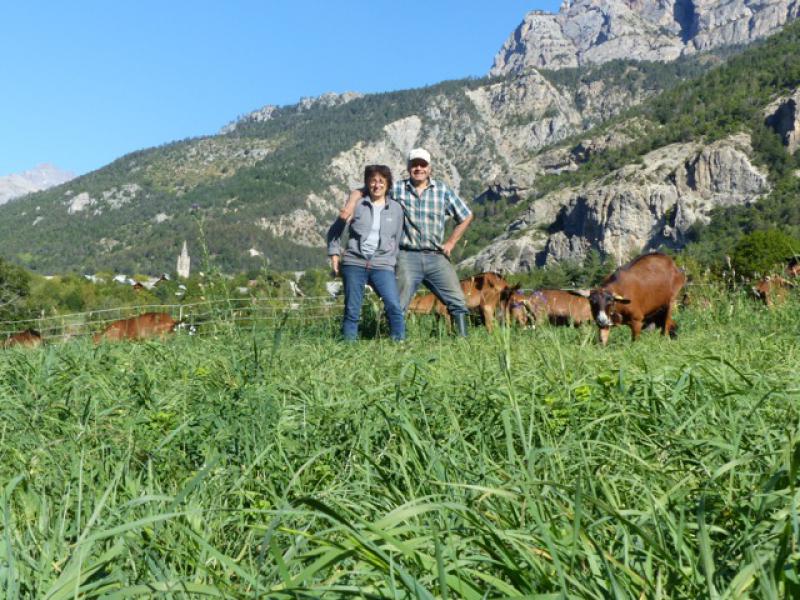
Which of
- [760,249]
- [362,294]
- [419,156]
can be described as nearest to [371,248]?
[362,294]

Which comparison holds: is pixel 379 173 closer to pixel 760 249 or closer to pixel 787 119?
pixel 760 249

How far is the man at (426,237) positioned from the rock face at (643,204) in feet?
457

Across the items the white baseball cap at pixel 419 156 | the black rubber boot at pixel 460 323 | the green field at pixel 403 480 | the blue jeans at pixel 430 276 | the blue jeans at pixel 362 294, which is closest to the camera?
the green field at pixel 403 480

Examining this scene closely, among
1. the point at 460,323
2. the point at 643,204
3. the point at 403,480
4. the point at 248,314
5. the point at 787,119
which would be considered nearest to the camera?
the point at 403,480

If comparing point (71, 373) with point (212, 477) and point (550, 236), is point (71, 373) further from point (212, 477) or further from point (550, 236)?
point (550, 236)

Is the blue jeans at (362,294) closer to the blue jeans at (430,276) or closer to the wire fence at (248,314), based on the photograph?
the blue jeans at (430,276)

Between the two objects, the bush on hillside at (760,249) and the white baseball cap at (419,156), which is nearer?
the white baseball cap at (419,156)

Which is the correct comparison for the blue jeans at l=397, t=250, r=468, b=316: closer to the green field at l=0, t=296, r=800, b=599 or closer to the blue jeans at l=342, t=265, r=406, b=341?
the blue jeans at l=342, t=265, r=406, b=341

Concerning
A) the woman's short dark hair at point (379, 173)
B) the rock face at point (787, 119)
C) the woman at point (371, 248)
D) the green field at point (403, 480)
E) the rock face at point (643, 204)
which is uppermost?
the rock face at point (787, 119)

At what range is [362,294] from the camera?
8.11 metres

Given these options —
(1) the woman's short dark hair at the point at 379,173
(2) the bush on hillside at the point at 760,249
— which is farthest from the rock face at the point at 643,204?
(1) the woman's short dark hair at the point at 379,173

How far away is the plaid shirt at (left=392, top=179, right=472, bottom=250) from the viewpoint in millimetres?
8562

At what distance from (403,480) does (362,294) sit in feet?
19.3

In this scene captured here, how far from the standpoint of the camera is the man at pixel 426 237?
855cm
